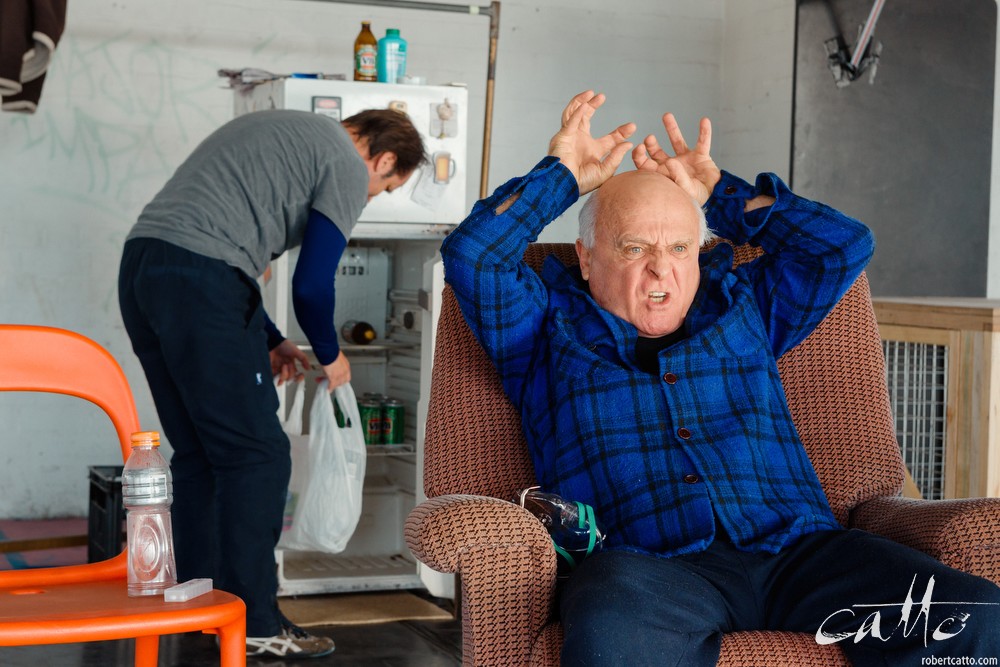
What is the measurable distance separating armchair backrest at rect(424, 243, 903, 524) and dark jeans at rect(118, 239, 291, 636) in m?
0.76

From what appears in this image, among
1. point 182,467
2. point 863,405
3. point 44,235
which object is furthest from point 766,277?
point 44,235

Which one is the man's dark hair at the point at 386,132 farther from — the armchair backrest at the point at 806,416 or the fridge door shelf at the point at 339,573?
the fridge door shelf at the point at 339,573

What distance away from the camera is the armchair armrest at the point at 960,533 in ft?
5.57

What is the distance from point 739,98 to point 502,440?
3.67m

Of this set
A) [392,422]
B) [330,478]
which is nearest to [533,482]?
[330,478]

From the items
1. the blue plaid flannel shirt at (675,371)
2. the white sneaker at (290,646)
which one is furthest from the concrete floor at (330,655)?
the blue plaid flannel shirt at (675,371)

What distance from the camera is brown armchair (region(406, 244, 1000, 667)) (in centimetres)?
161

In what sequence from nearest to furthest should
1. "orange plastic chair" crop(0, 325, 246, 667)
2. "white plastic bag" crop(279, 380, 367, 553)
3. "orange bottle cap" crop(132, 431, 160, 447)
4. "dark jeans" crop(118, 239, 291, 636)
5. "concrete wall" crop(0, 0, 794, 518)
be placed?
"orange plastic chair" crop(0, 325, 246, 667) → "orange bottle cap" crop(132, 431, 160, 447) → "dark jeans" crop(118, 239, 291, 636) → "white plastic bag" crop(279, 380, 367, 553) → "concrete wall" crop(0, 0, 794, 518)

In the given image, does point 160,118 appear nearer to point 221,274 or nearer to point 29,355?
point 221,274

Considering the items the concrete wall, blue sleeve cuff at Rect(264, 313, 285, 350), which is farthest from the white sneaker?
the concrete wall

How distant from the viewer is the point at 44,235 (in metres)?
4.50

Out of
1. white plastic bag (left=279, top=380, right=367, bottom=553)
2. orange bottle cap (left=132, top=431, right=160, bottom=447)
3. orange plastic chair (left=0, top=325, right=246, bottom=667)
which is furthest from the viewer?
white plastic bag (left=279, top=380, right=367, bottom=553)

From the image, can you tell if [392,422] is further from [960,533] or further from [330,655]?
[960,533]

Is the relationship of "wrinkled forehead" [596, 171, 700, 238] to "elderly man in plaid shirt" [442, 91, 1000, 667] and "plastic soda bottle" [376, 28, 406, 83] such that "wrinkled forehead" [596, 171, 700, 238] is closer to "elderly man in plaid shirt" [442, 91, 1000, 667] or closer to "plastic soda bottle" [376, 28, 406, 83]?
"elderly man in plaid shirt" [442, 91, 1000, 667]
